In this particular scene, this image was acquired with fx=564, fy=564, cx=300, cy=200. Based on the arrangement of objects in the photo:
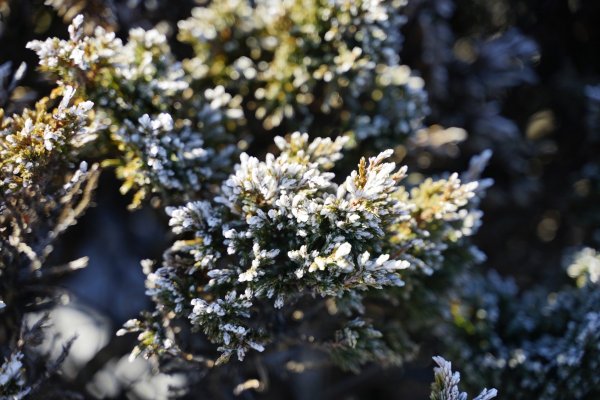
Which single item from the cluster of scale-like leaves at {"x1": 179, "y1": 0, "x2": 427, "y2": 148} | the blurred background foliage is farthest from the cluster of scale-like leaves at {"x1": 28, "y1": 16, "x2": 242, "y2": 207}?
the blurred background foliage

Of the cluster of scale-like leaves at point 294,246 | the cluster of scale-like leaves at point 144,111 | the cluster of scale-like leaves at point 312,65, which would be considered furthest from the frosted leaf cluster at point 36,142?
the cluster of scale-like leaves at point 312,65

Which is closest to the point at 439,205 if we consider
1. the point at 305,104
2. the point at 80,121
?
the point at 305,104

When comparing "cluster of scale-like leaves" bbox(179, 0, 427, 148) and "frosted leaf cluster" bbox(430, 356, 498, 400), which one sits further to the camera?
"cluster of scale-like leaves" bbox(179, 0, 427, 148)

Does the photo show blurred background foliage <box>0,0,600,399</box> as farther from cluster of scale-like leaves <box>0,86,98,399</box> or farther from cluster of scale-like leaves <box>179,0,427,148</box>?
cluster of scale-like leaves <box>0,86,98,399</box>

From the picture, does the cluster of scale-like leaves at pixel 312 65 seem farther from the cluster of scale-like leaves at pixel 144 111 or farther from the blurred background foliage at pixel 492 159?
the blurred background foliage at pixel 492 159

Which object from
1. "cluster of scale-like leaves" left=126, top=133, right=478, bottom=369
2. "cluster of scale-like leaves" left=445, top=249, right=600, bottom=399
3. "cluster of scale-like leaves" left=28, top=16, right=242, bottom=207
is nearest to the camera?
"cluster of scale-like leaves" left=126, top=133, right=478, bottom=369

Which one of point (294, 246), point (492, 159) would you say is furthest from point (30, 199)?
point (492, 159)
